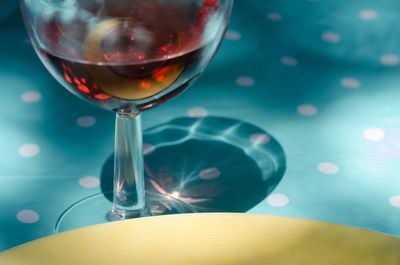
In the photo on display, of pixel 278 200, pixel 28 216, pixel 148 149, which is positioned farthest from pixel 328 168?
pixel 28 216

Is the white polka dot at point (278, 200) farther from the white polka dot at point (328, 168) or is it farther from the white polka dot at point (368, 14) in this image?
the white polka dot at point (368, 14)

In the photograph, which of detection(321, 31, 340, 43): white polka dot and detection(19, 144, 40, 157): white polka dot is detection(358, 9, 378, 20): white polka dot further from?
detection(19, 144, 40, 157): white polka dot

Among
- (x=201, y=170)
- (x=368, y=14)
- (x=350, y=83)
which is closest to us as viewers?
(x=201, y=170)

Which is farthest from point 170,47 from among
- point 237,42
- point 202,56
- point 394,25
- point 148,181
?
point 394,25

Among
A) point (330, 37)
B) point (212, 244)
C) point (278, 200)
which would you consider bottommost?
point (212, 244)

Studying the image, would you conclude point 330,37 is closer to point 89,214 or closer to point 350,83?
point 350,83

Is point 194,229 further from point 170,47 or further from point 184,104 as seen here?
point 184,104

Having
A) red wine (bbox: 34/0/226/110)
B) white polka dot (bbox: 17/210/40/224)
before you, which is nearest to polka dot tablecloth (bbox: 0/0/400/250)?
white polka dot (bbox: 17/210/40/224)
